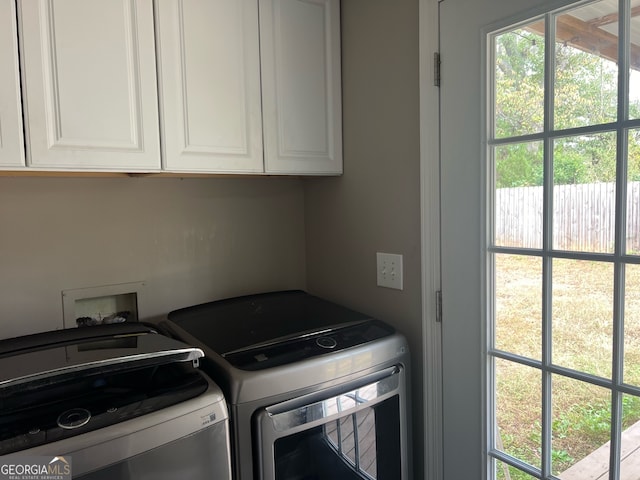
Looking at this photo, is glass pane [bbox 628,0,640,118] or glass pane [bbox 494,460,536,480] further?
glass pane [bbox 494,460,536,480]

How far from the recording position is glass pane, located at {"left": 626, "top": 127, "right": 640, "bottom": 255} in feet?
3.14

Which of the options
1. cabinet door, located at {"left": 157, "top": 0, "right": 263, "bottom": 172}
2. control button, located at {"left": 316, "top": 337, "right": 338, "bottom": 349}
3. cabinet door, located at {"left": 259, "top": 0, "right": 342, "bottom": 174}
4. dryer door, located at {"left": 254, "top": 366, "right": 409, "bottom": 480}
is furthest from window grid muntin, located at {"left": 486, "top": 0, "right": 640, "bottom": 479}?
cabinet door, located at {"left": 157, "top": 0, "right": 263, "bottom": 172}

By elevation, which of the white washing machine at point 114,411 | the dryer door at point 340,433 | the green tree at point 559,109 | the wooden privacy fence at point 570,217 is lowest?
the dryer door at point 340,433

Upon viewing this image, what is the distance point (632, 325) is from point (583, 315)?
100 millimetres

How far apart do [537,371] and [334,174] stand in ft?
3.03

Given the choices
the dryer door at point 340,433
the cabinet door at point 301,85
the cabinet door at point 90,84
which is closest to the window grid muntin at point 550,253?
the dryer door at point 340,433

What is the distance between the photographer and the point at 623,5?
953 mm

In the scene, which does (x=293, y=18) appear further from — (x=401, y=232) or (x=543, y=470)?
(x=543, y=470)

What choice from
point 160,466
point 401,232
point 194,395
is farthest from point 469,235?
point 160,466

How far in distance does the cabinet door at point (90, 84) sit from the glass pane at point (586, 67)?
1047mm

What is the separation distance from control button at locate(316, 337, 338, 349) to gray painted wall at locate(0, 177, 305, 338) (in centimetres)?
58

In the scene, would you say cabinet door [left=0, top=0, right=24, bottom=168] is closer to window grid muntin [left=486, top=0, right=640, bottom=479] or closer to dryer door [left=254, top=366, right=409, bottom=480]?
dryer door [left=254, top=366, right=409, bottom=480]

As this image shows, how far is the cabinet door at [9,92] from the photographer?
105cm

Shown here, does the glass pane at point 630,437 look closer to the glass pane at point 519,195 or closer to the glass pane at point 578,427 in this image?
the glass pane at point 578,427
